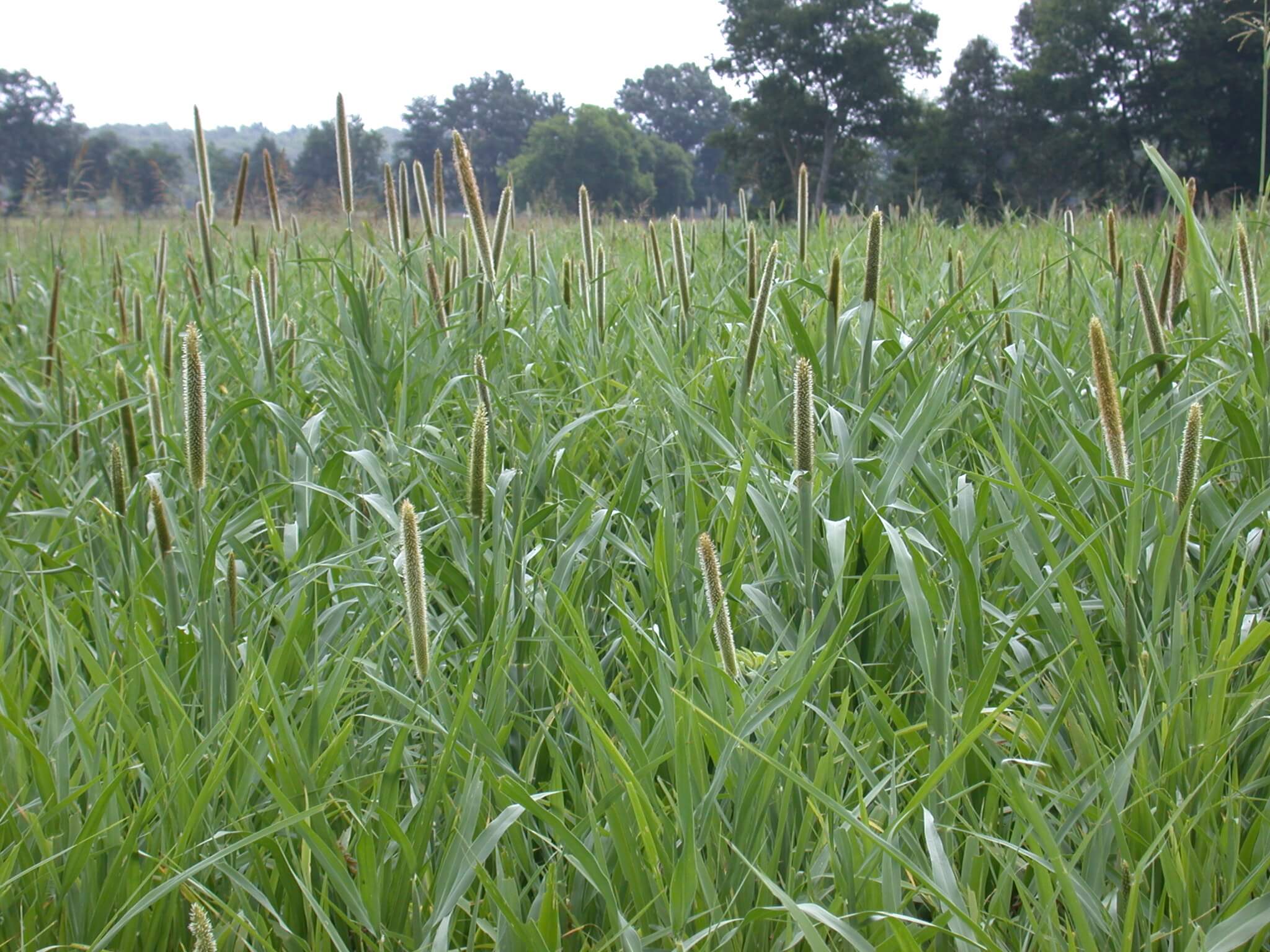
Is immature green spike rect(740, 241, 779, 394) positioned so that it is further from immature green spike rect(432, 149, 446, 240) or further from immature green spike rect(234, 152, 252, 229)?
immature green spike rect(234, 152, 252, 229)

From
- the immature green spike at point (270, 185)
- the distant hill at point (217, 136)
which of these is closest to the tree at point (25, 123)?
the distant hill at point (217, 136)

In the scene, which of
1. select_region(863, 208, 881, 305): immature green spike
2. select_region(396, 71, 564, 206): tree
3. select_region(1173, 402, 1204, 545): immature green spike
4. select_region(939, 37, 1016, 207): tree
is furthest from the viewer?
select_region(396, 71, 564, 206): tree

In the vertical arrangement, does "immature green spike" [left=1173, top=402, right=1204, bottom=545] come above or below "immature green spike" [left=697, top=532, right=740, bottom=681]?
above

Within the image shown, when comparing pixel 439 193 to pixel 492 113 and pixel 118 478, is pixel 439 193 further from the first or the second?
pixel 492 113

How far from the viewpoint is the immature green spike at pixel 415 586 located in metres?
1.02

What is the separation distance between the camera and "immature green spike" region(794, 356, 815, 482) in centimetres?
121

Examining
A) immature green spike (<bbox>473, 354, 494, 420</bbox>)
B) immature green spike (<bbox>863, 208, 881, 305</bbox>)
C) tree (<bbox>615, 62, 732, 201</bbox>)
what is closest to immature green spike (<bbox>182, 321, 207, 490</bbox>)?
immature green spike (<bbox>473, 354, 494, 420</bbox>)

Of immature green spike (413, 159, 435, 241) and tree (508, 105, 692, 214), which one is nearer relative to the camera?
immature green spike (413, 159, 435, 241)

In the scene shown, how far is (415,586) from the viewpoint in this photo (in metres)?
1.05

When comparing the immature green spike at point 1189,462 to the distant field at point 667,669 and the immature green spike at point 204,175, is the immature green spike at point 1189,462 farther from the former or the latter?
the immature green spike at point 204,175

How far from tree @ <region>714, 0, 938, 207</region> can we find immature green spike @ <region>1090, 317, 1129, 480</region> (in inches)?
2245

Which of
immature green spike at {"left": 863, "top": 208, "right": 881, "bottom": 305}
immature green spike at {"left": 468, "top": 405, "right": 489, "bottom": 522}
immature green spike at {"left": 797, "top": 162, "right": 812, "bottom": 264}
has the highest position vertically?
immature green spike at {"left": 797, "top": 162, "right": 812, "bottom": 264}

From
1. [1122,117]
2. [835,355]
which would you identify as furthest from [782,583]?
[1122,117]

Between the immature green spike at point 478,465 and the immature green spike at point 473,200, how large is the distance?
0.89 m
